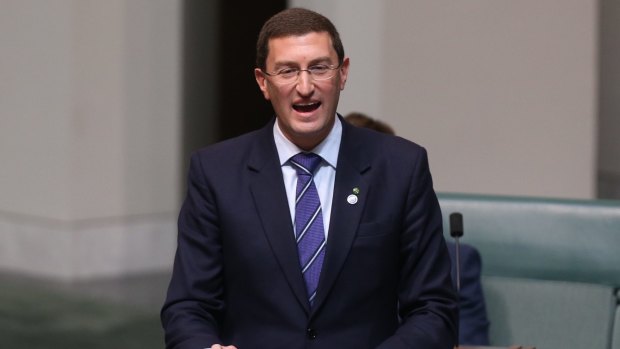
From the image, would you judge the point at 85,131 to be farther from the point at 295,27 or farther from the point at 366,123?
the point at 295,27

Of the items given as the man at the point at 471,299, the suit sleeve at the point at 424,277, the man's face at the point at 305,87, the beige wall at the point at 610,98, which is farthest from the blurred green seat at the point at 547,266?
the beige wall at the point at 610,98

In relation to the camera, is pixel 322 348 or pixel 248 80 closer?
pixel 322 348

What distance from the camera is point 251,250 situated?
295 centimetres

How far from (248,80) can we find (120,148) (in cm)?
135

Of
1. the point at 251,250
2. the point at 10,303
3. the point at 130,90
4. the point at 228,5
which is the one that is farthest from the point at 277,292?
the point at 228,5

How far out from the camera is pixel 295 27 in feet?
9.55

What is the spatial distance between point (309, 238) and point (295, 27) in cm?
42

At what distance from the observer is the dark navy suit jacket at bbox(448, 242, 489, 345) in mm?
4137

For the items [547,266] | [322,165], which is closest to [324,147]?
[322,165]

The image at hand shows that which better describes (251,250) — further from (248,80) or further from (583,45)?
(248,80)

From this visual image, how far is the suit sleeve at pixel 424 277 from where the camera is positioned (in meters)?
2.94

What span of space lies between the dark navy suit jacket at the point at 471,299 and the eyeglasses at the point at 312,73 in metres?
1.32

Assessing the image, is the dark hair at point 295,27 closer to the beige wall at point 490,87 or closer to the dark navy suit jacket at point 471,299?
the dark navy suit jacket at point 471,299

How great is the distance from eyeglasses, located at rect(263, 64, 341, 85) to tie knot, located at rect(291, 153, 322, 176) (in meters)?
0.18
